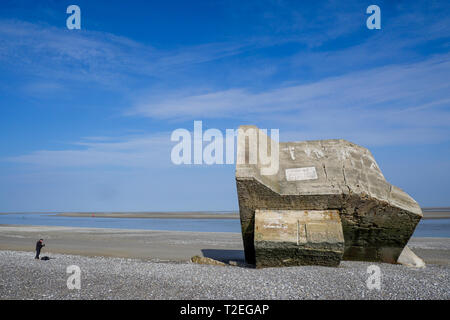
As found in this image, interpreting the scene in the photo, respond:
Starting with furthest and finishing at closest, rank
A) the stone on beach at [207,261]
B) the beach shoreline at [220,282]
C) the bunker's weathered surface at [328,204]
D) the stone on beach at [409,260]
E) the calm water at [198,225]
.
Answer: the calm water at [198,225]
the stone on beach at [207,261]
the stone on beach at [409,260]
the bunker's weathered surface at [328,204]
the beach shoreline at [220,282]

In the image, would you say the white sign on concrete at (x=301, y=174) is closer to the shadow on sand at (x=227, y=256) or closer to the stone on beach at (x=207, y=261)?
the shadow on sand at (x=227, y=256)

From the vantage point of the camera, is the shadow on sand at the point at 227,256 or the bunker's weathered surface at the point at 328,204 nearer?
the bunker's weathered surface at the point at 328,204

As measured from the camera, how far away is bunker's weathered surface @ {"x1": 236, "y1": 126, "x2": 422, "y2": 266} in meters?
8.66

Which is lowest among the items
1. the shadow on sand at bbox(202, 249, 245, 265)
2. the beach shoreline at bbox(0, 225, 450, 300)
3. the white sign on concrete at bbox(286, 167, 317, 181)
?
→ the shadow on sand at bbox(202, 249, 245, 265)

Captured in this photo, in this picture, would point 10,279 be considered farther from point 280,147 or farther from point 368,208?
point 368,208

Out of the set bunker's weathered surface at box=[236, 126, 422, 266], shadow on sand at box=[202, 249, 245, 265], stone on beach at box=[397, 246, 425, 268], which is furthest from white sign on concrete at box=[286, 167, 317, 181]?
stone on beach at box=[397, 246, 425, 268]

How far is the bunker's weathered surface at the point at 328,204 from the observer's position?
8664 mm

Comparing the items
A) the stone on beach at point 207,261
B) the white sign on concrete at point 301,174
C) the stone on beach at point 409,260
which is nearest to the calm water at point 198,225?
the stone on beach at point 409,260

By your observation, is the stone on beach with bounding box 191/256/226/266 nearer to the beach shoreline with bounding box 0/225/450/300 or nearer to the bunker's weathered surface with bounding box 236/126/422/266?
the beach shoreline with bounding box 0/225/450/300

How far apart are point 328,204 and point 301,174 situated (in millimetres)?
1146

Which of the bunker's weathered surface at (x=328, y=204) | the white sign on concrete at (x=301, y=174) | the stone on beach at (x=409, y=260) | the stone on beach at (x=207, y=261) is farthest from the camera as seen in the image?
the stone on beach at (x=207, y=261)

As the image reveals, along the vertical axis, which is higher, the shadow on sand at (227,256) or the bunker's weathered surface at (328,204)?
the bunker's weathered surface at (328,204)

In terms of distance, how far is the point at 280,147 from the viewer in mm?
11039

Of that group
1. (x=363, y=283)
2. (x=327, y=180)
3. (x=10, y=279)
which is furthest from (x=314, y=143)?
(x=10, y=279)
